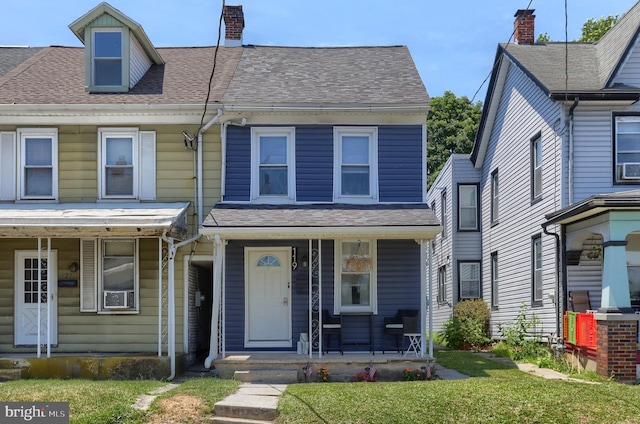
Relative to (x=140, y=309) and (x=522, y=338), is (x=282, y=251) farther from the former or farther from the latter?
(x=522, y=338)

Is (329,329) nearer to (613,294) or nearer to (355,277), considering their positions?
→ (355,277)

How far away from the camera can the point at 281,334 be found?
14203 mm

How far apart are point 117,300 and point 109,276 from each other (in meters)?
0.52

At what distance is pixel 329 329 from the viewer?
13438 mm

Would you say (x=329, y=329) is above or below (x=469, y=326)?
above

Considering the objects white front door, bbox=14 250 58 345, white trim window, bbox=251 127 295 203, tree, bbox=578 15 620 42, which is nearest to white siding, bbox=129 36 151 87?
white trim window, bbox=251 127 295 203

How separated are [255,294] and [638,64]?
369 inches

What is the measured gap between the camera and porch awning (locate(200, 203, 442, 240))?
1261 cm

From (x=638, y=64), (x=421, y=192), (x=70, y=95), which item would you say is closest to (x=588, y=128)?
(x=638, y=64)

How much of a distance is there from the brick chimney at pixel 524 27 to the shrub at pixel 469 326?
24.7 feet

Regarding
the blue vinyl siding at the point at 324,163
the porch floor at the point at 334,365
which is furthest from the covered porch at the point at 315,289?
the porch floor at the point at 334,365

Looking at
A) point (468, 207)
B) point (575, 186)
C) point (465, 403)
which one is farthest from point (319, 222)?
point (468, 207)

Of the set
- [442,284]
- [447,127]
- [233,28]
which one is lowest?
[442,284]

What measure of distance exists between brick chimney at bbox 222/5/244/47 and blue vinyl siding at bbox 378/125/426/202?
568cm
